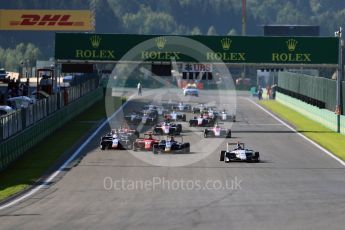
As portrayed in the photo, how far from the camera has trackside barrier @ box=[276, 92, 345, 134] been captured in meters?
60.2

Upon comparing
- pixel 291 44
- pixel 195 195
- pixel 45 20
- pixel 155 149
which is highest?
pixel 45 20

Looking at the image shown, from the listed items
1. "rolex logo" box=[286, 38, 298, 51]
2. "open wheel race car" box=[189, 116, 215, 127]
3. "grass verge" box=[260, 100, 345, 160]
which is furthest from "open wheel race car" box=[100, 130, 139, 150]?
"rolex logo" box=[286, 38, 298, 51]

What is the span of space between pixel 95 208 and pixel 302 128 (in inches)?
1384

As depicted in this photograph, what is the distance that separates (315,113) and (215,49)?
1207 cm

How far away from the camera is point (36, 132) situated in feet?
162

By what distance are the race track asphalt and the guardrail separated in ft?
10.5

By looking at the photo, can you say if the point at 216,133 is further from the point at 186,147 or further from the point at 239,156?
the point at 239,156

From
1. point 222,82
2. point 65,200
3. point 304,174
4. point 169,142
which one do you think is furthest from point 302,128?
point 222,82

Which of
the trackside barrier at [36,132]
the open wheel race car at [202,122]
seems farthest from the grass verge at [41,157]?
the open wheel race car at [202,122]

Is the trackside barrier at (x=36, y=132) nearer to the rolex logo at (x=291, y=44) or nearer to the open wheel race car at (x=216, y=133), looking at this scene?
the open wheel race car at (x=216, y=133)

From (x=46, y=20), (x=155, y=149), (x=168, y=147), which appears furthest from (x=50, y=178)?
(x=46, y=20)

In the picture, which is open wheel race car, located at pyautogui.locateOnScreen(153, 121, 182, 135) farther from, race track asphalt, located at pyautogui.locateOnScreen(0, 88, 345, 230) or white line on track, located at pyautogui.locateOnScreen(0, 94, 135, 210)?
race track asphalt, located at pyautogui.locateOnScreen(0, 88, 345, 230)

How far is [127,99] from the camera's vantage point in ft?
308

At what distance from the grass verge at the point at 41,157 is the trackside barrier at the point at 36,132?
298 millimetres
